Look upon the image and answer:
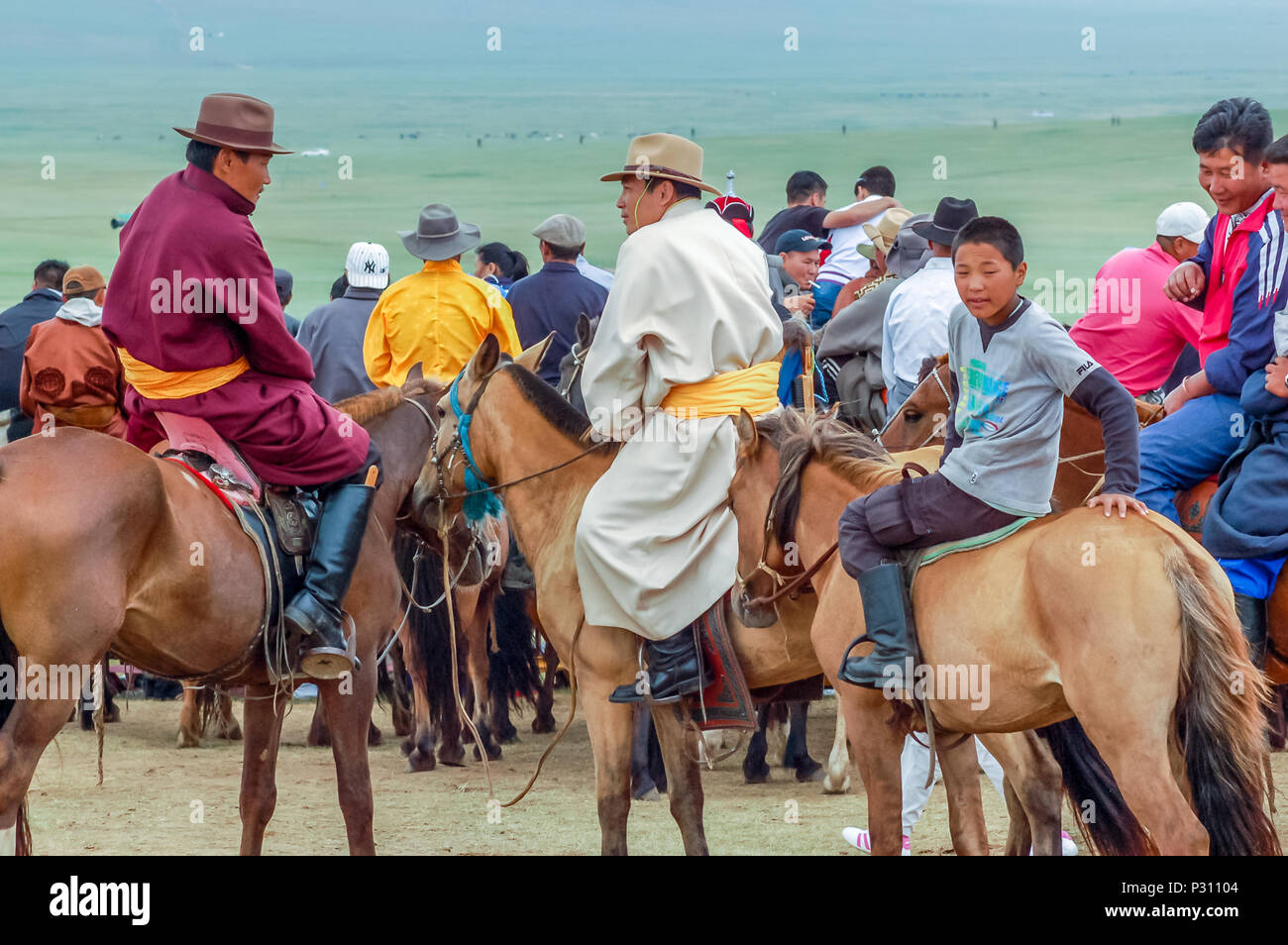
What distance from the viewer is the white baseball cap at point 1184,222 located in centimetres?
686

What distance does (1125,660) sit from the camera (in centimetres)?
378

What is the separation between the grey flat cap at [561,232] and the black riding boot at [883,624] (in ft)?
16.6

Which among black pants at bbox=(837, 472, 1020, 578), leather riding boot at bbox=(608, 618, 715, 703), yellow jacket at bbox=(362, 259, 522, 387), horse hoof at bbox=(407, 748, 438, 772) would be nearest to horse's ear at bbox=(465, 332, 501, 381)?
leather riding boot at bbox=(608, 618, 715, 703)

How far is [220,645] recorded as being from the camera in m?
4.82

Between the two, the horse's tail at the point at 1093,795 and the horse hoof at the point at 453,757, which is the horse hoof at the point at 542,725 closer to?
the horse hoof at the point at 453,757

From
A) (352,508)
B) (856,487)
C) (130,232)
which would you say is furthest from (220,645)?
(856,487)

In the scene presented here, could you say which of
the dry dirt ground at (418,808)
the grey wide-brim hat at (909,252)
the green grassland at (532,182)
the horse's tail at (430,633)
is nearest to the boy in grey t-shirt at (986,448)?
the dry dirt ground at (418,808)

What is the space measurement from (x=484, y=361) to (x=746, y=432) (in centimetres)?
123

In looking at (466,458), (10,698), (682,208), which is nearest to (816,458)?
(682,208)

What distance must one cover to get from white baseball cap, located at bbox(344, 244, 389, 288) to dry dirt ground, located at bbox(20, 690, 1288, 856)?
273 cm

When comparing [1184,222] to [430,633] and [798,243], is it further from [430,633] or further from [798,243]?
[430,633]

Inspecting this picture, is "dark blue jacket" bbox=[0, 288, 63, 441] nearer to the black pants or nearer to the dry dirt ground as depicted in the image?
the dry dirt ground

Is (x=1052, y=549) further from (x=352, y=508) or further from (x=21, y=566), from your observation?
(x=21, y=566)

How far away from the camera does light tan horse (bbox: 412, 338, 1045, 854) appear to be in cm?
511
